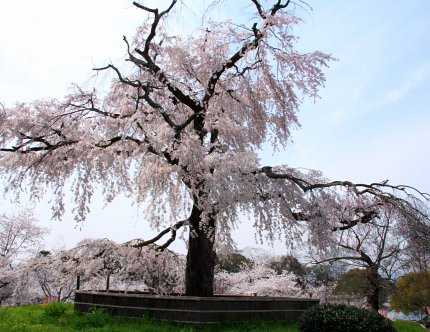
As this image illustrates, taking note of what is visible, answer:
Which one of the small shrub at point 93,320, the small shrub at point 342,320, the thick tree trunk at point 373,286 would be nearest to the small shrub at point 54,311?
the small shrub at point 93,320

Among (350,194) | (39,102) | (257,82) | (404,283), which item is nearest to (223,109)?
(257,82)

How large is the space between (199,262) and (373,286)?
987 cm

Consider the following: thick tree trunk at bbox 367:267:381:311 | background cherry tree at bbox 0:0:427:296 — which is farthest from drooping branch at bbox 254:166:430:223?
thick tree trunk at bbox 367:267:381:311

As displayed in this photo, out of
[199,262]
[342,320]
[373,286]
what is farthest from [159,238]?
[373,286]

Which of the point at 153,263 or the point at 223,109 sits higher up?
the point at 223,109

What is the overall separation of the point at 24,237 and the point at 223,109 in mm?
18829

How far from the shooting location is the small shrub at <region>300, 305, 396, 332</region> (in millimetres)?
10297

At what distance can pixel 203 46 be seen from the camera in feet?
Answer: 51.6

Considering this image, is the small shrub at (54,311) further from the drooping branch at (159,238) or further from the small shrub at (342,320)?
the small shrub at (342,320)

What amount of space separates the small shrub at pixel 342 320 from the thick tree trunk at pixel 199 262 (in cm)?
367

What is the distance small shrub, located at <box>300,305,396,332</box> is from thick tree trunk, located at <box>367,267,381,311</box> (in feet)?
32.6

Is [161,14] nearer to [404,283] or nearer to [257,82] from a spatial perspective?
[257,82]

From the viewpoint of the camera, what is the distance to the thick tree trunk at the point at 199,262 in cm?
1402

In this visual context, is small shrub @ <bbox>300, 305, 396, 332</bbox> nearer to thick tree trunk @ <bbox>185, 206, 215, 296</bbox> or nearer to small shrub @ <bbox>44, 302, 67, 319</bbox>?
thick tree trunk @ <bbox>185, 206, 215, 296</bbox>
